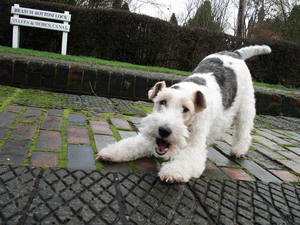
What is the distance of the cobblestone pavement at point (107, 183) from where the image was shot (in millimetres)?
1879

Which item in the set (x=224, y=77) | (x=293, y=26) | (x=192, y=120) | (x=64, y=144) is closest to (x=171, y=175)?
(x=192, y=120)

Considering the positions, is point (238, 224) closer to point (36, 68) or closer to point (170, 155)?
point (170, 155)

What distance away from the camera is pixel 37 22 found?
10.0 metres

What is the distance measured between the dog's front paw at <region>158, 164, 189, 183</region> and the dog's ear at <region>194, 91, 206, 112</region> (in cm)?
68

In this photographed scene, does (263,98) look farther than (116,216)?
Yes

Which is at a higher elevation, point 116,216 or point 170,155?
point 170,155

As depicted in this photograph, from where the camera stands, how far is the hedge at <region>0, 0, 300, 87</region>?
34.1ft

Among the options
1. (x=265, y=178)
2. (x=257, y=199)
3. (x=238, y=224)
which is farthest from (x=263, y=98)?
(x=238, y=224)

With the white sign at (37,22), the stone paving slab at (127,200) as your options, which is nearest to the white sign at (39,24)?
the white sign at (37,22)

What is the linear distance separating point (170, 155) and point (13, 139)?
1.47 m

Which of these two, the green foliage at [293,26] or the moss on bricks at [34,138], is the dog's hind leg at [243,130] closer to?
the moss on bricks at [34,138]

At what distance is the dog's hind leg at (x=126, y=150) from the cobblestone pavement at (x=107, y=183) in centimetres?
7

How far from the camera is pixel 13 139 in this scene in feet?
8.90

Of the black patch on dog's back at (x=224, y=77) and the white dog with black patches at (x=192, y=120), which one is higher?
the black patch on dog's back at (x=224, y=77)
